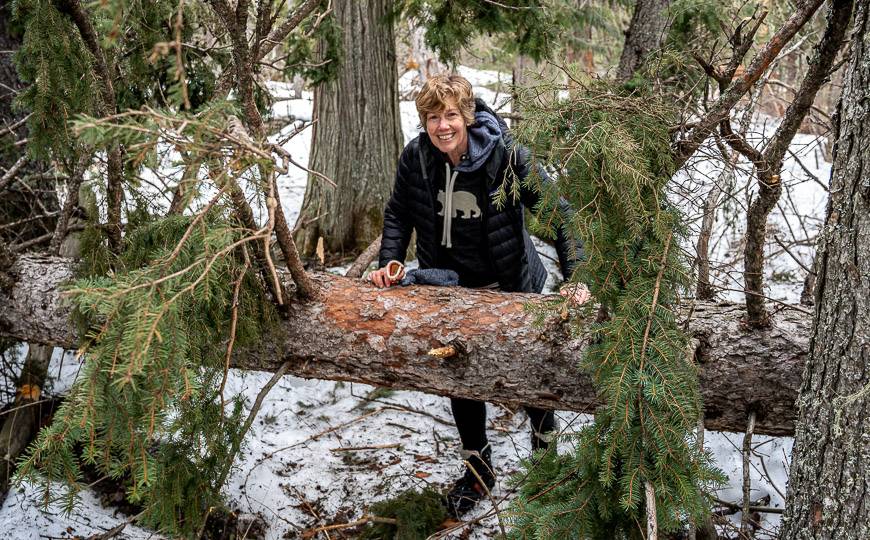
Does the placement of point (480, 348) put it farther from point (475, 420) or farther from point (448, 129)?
point (448, 129)

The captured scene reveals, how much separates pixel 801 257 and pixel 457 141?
13.4ft

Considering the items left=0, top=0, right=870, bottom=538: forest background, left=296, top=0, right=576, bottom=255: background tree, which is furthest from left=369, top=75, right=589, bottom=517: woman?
left=296, top=0, right=576, bottom=255: background tree

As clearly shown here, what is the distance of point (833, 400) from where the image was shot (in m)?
1.99

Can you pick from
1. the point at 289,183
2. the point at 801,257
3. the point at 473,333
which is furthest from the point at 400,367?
the point at 289,183

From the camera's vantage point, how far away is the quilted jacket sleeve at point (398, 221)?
3.49m

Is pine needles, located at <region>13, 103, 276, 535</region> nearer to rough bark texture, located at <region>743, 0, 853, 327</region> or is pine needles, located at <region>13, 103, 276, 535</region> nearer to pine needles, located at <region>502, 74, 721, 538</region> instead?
pine needles, located at <region>502, 74, 721, 538</region>

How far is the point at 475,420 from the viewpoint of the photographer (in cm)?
373

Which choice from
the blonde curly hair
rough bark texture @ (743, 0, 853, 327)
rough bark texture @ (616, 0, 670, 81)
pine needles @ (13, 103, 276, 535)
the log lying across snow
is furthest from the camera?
rough bark texture @ (616, 0, 670, 81)

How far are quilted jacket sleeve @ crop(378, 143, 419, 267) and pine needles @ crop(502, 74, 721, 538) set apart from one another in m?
1.24

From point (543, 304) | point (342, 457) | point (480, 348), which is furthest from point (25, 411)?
point (543, 304)

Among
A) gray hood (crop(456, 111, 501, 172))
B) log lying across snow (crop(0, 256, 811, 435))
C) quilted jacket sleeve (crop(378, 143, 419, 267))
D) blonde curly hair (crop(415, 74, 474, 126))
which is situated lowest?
log lying across snow (crop(0, 256, 811, 435))

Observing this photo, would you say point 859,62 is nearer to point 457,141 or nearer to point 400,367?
point 457,141

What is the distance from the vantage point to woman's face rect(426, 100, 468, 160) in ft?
10.2

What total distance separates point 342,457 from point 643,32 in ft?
12.5
